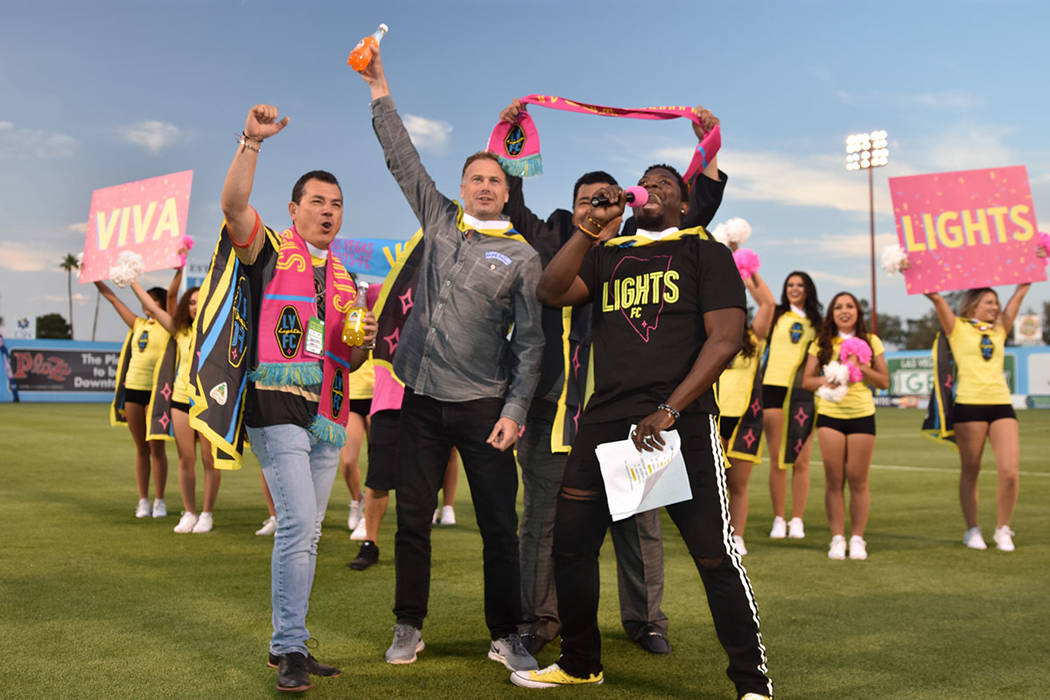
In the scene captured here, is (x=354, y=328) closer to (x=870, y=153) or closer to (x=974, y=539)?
(x=974, y=539)

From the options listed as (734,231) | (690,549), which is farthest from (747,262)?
(690,549)

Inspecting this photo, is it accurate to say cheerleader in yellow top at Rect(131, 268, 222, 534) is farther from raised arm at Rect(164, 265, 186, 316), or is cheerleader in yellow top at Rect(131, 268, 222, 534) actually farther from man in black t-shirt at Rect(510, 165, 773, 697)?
man in black t-shirt at Rect(510, 165, 773, 697)

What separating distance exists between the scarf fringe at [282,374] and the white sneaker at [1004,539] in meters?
6.04

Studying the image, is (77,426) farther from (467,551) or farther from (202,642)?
(202,642)

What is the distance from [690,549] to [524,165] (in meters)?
2.14

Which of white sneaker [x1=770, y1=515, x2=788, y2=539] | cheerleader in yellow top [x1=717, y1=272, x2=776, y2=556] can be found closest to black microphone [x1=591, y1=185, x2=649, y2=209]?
cheerleader in yellow top [x1=717, y1=272, x2=776, y2=556]

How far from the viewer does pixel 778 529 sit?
8227mm

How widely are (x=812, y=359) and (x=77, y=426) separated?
67.1ft

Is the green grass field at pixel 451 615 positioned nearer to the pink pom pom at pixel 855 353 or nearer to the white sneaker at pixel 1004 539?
the white sneaker at pixel 1004 539

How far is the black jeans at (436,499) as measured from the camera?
416 cm

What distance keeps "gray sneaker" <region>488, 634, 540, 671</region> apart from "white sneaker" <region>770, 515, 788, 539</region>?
453 cm

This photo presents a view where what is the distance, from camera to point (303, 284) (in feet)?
13.0

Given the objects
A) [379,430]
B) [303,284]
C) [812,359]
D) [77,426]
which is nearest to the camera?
[303,284]

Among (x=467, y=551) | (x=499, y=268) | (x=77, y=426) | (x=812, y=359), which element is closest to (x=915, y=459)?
(x=812, y=359)
